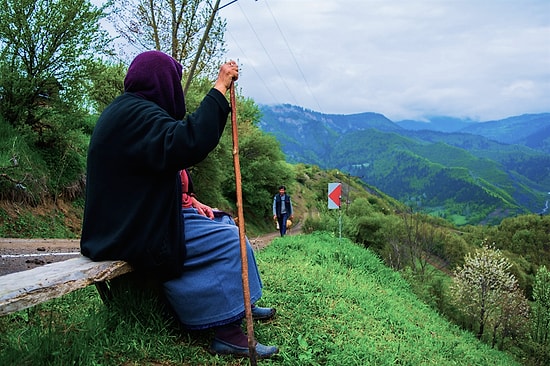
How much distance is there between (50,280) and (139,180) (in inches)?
29.4

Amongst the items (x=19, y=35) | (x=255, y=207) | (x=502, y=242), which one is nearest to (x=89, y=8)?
(x=19, y=35)

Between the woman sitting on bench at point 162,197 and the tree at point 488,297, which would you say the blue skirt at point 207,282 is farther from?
the tree at point 488,297

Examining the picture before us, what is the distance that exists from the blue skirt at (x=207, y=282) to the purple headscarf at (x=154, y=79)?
32.0 inches

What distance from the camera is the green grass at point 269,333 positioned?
2.80 meters

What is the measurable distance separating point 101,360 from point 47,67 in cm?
1319

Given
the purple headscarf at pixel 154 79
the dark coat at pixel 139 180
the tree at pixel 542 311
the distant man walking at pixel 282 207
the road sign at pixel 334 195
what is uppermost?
the purple headscarf at pixel 154 79

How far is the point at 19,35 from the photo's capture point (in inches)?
509

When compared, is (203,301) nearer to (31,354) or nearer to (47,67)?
(31,354)

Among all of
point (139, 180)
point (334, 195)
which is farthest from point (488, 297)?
point (139, 180)

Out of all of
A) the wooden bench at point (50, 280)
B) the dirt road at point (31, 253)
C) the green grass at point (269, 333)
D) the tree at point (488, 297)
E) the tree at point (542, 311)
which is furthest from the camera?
the tree at point (542, 311)

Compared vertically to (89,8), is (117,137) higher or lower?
lower

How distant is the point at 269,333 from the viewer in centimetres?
365

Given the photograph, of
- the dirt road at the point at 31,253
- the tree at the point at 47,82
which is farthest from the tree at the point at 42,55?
the dirt road at the point at 31,253

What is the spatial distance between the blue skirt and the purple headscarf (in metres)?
0.81
